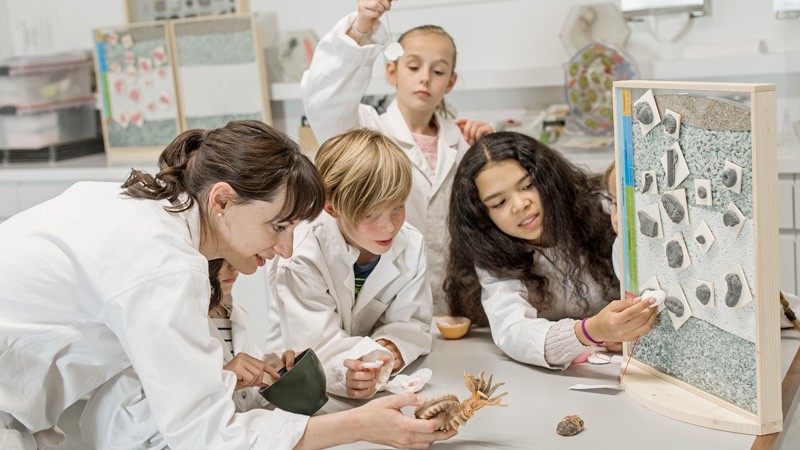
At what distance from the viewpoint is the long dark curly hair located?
1.82 m

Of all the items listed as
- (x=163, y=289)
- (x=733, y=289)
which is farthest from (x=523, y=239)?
(x=163, y=289)

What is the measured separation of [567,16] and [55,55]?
203 centimetres

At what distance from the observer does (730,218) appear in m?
1.27

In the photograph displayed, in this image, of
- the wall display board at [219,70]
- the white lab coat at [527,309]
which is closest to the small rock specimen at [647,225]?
the white lab coat at [527,309]

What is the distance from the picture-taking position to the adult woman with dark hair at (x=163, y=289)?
1.18 m

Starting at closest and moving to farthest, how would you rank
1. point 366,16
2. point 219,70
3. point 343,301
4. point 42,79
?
point 343,301 < point 366,16 < point 219,70 < point 42,79

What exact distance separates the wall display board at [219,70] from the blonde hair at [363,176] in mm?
1851

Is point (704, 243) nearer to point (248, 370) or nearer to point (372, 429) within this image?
point (372, 429)

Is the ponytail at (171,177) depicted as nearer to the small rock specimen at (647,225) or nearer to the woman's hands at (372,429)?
the woman's hands at (372,429)

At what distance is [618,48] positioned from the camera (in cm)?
294

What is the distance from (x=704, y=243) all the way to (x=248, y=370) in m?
0.72

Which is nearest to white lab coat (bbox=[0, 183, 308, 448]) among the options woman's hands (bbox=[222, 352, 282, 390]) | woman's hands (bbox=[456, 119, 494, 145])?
woman's hands (bbox=[222, 352, 282, 390])

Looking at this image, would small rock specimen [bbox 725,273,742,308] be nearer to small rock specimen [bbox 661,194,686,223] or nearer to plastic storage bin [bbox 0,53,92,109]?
small rock specimen [bbox 661,194,686,223]

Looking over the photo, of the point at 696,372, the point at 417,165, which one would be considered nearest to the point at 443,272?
the point at 417,165
